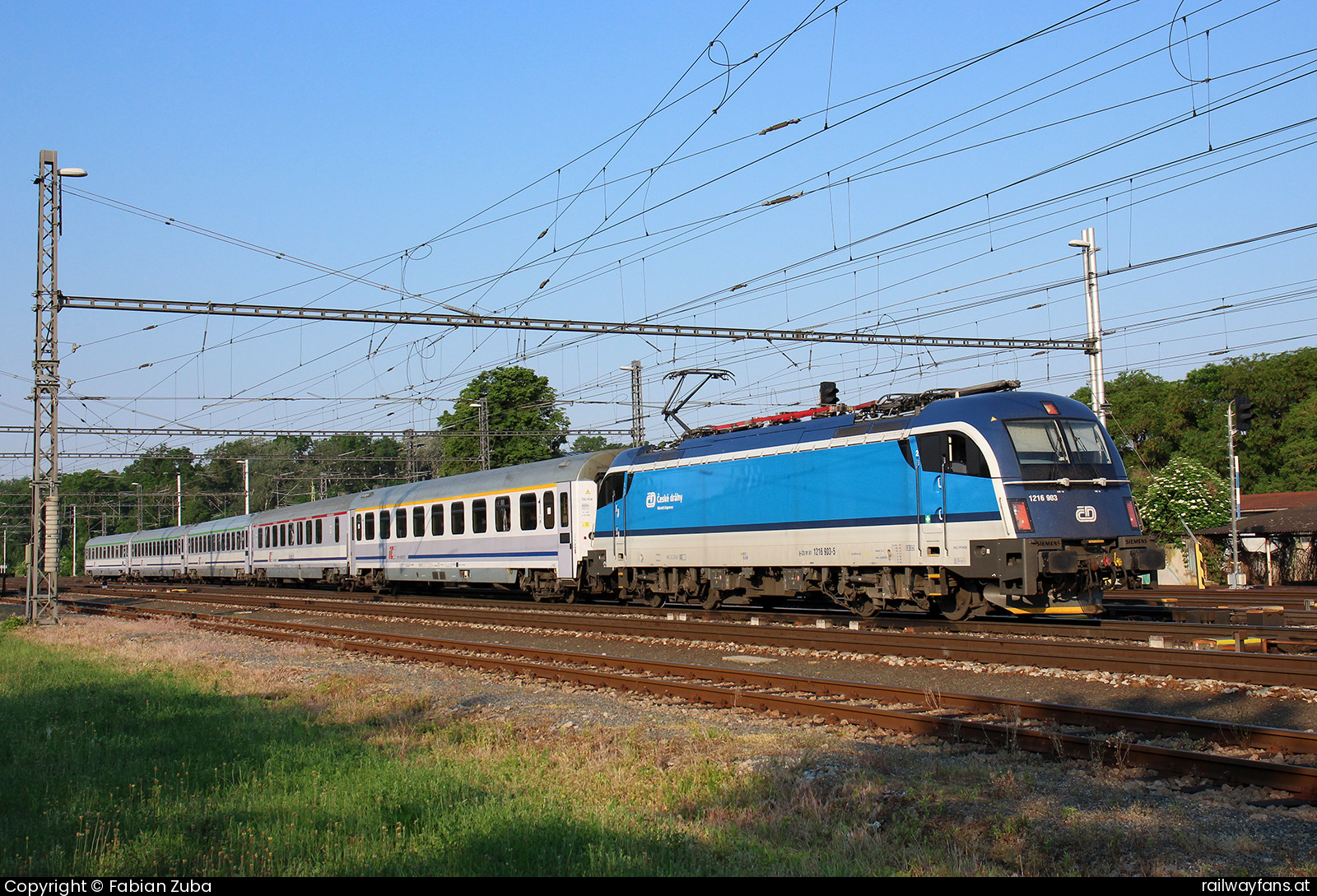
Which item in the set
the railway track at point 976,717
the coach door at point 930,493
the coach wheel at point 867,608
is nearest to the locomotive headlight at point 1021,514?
the coach door at point 930,493

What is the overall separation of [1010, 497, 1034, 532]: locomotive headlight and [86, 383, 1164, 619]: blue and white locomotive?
0.08ft

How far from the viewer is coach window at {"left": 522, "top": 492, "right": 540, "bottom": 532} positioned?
25359 millimetres

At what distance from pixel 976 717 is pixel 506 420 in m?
60.4

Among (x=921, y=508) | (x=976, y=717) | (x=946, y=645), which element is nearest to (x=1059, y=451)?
(x=921, y=508)

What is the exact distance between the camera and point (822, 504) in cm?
1750

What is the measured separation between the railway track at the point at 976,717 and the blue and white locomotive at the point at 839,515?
438cm

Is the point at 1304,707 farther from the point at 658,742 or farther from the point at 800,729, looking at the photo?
the point at 658,742

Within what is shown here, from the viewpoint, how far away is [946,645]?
1346 cm

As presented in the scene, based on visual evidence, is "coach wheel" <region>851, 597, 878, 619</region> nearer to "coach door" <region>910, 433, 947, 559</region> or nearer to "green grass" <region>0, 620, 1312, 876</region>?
"coach door" <region>910, 433, 947, 559</region>

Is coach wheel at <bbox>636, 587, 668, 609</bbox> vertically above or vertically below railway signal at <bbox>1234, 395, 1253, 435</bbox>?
below

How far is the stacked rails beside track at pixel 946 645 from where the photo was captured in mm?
10531

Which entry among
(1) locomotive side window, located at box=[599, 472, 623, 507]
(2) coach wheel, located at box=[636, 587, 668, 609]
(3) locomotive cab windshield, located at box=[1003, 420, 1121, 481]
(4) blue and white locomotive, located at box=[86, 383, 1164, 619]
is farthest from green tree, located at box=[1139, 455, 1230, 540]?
(3) locomotive cab windshield, located at box=[1003, 420, 1121, 481]

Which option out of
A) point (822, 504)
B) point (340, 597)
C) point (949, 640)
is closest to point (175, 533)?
point (340, 597)
